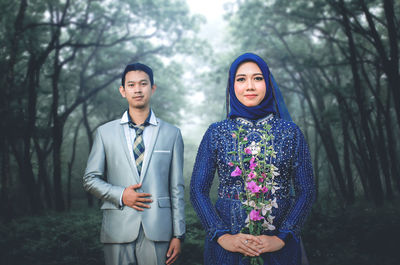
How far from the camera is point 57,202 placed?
1196 cm

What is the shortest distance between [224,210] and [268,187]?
38 centimetres

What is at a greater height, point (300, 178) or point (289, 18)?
point (289, 18)

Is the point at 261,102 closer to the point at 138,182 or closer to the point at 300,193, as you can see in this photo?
the point at 300,193

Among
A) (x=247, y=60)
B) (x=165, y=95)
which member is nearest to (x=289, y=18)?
(x=165, y=95)

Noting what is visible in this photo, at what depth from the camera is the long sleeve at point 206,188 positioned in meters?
1.88

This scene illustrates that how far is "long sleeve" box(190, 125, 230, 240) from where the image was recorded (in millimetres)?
1884

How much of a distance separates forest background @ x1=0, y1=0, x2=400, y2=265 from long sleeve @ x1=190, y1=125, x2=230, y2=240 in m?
4.03

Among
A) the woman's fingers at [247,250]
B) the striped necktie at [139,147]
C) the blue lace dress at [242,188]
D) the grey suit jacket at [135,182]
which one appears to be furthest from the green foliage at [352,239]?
the woman's fingers at [247,250]

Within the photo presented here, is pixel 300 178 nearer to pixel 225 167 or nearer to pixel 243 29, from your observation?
pixel 225 167

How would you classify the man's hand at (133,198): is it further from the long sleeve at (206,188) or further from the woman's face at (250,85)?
the woman's face at (250,85)

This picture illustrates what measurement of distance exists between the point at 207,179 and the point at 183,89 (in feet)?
53.4

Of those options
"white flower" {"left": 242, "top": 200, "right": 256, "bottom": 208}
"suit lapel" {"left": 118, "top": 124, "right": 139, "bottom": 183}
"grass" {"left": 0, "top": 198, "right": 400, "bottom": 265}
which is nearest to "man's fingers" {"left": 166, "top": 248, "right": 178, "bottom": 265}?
"suit lapel" {"left": 118, "top": 124, "right": 139, "bottom": 183}

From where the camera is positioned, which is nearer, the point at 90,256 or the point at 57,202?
the point at 90,256

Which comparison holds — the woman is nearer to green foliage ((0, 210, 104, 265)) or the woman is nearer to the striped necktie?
the striped necktie
